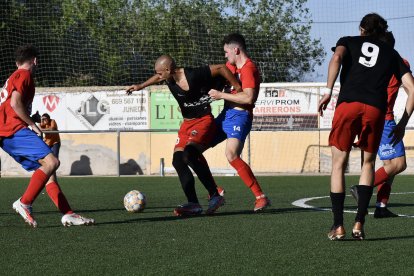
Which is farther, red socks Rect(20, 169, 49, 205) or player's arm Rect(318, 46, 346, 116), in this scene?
red socks Rect(20, 169, 49, 205)

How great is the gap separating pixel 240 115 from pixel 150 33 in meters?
15.3

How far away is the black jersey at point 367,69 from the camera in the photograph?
735 cm

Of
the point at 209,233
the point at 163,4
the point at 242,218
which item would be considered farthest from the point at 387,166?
the point at 163,4

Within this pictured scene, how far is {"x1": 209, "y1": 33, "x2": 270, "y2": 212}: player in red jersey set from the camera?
10.5 metres

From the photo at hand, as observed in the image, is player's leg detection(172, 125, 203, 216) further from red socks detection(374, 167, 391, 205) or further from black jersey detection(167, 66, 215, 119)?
red socks detection(374, 167, 391, 205)

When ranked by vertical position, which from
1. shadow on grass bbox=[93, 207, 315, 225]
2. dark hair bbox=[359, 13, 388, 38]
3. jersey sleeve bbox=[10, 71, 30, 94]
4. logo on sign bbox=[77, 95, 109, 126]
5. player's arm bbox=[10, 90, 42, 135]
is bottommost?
logo on sign bbox=[77, 95, 109, 126]

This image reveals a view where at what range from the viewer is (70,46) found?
26.3m

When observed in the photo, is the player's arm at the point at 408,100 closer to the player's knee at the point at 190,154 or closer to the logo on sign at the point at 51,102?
the player's knee at the point at 190,154

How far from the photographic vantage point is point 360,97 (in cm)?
733

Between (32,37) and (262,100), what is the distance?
731 cm

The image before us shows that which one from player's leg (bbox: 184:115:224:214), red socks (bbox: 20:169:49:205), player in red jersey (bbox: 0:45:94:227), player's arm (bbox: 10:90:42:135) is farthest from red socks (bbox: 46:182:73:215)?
player's leg (bbox: 184:115:224:214)

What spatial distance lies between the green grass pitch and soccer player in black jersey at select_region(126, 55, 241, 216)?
350 millimetres

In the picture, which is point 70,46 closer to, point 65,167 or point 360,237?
point 65,167

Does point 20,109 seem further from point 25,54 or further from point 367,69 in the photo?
point 367,69
